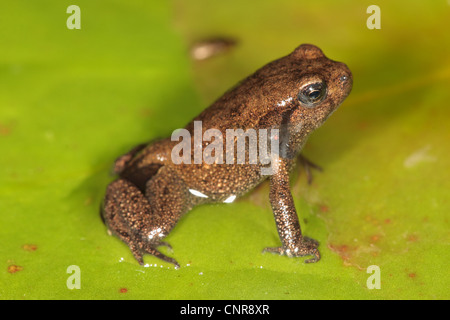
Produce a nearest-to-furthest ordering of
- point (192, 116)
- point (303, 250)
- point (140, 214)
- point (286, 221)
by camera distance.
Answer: point (303, 250), point (286, 221), point (140, 214), point (192, 116)

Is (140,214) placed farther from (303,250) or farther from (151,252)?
(303,250)

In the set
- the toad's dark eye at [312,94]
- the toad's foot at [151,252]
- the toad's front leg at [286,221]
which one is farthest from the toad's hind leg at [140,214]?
the toad's dark eye at [312,94]

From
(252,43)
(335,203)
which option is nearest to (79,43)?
(252,43)

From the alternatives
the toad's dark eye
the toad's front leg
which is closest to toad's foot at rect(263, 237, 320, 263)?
the toad's front leg

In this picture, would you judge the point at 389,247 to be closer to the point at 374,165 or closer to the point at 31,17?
the point at 374,165

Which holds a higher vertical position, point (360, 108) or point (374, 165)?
point (360, 108)

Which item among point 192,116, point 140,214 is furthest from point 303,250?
point 192,116
